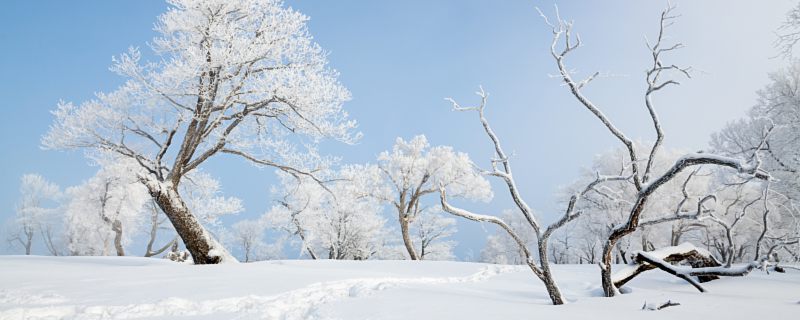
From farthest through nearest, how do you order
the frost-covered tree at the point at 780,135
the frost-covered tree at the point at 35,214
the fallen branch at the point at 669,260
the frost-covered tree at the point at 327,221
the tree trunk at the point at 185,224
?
the frost-covered tree at the point at 35,214 → the frost-covered tree at the point at 327,221 → the frost-covered tree at the point at 780,135 → the tree trunk at the point at 185,224 → the fallen branch at the point at 669,260

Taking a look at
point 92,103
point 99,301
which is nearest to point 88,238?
point 92,103

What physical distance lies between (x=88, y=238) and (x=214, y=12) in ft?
102

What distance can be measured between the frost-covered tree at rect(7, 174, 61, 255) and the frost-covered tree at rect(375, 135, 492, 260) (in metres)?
32.3

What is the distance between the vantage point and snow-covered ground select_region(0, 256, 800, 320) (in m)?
3.93

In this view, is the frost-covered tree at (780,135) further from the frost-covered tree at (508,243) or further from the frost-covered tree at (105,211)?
the frost-covered tree at (105,211)

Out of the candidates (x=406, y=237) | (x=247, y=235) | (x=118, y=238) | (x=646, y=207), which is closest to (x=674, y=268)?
(x=406, y=237)

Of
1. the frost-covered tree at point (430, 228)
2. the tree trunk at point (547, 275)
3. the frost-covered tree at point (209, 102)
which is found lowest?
the tree trunk at point (547, 275)

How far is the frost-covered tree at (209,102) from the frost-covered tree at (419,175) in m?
11.5

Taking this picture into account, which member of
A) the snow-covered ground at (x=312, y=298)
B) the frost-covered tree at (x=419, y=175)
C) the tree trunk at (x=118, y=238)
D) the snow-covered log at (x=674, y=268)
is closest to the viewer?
the snow-covered ground at (x=312, y=298)

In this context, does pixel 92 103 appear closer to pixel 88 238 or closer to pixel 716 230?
pixel 88 238

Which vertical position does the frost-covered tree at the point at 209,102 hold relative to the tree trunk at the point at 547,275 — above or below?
above

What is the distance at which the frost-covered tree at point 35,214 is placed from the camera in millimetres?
34500

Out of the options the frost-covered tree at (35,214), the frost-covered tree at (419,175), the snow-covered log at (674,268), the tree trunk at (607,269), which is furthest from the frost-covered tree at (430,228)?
the frost-covered tree at (35,214)

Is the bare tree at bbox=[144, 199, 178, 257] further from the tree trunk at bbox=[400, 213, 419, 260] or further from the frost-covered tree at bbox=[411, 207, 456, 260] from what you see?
the frost-covered tree at bbox=[411, 207, 456, 260]
